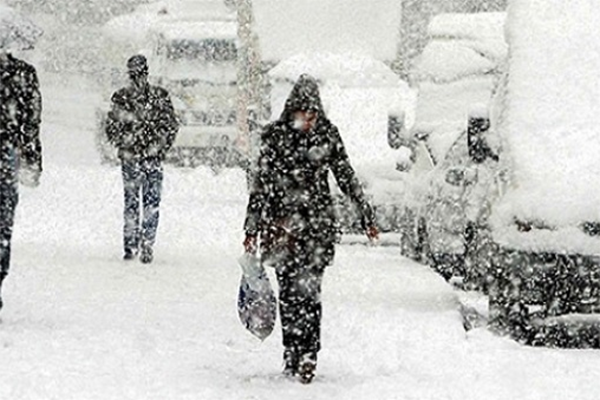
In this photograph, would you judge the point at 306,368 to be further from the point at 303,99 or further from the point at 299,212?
the point at 303,99

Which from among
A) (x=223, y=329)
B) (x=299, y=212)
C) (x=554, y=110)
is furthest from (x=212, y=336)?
(x=554, y=110)

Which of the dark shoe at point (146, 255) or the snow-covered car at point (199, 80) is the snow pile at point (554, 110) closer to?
the dark shoe at point (146, 255)

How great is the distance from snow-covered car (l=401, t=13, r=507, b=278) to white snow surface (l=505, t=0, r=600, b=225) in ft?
1.15

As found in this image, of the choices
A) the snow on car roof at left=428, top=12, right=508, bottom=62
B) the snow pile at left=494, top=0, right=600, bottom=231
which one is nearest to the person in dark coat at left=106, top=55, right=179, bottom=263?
the snow on car roof at left=428, top=12, right=508, bottom=62

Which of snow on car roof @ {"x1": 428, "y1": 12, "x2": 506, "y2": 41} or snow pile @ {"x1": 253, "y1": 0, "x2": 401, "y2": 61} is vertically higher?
snow on car roof @ {"x1": 428, "y1": 12, "x2": 506, "y2": 41}

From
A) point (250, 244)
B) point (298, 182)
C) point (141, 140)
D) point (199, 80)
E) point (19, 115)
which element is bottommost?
point (199, 80)

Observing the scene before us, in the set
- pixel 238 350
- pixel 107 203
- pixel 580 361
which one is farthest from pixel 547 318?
pixel 107 203

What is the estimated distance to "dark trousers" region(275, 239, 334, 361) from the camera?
987cm

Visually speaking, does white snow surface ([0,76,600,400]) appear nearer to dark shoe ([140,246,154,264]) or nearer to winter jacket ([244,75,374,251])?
dark shoe ([140,246,154,264])

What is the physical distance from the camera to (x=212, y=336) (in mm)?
11508

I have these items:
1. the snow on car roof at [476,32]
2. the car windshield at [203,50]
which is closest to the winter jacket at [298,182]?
the snow on car roof at [476,32]

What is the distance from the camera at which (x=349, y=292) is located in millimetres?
14234

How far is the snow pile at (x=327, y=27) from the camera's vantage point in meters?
23.2

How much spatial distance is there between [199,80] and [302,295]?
18.2 m
